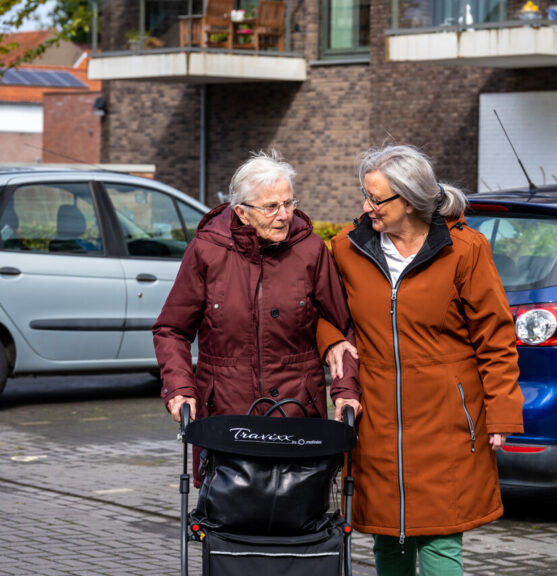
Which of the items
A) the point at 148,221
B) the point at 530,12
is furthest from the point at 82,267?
the point at 530,12

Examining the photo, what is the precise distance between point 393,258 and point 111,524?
10.5ft

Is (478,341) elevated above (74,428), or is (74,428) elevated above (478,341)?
(478,341)

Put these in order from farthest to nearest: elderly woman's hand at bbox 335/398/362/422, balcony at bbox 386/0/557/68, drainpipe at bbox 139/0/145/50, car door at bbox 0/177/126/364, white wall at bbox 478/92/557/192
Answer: drainpipe at bbox 139/0/145/50
white wall at bbox 478/92/557/192
balcony at bbox 386/0/557/68
car door at bbox 0/177/126/364
elderly woman's hand at bbox 335/398/362/422

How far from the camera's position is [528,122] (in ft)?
71.1

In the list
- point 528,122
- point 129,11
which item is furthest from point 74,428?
point 129,11

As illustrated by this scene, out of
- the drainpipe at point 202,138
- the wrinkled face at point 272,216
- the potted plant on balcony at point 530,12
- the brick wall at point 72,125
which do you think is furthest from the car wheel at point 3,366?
the brick wall at point 72,125

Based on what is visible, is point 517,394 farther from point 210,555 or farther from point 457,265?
point 210,555

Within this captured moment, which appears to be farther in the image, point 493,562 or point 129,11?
point 129,11

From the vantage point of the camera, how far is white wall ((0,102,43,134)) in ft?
232

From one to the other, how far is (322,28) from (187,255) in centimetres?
2211

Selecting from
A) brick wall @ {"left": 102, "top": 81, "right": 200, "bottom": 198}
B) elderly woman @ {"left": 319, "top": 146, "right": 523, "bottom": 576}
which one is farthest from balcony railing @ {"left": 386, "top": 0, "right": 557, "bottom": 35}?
elderly woman @ {"left": 319, "top": 146, "right": 523, "bottom": 576}

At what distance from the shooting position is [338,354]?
4.48 metres

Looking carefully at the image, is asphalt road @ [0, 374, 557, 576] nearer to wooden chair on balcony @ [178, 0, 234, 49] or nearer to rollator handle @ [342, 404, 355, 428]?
rollator handle @ [342, 404, 355, 428]

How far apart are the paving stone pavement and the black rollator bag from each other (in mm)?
2087
